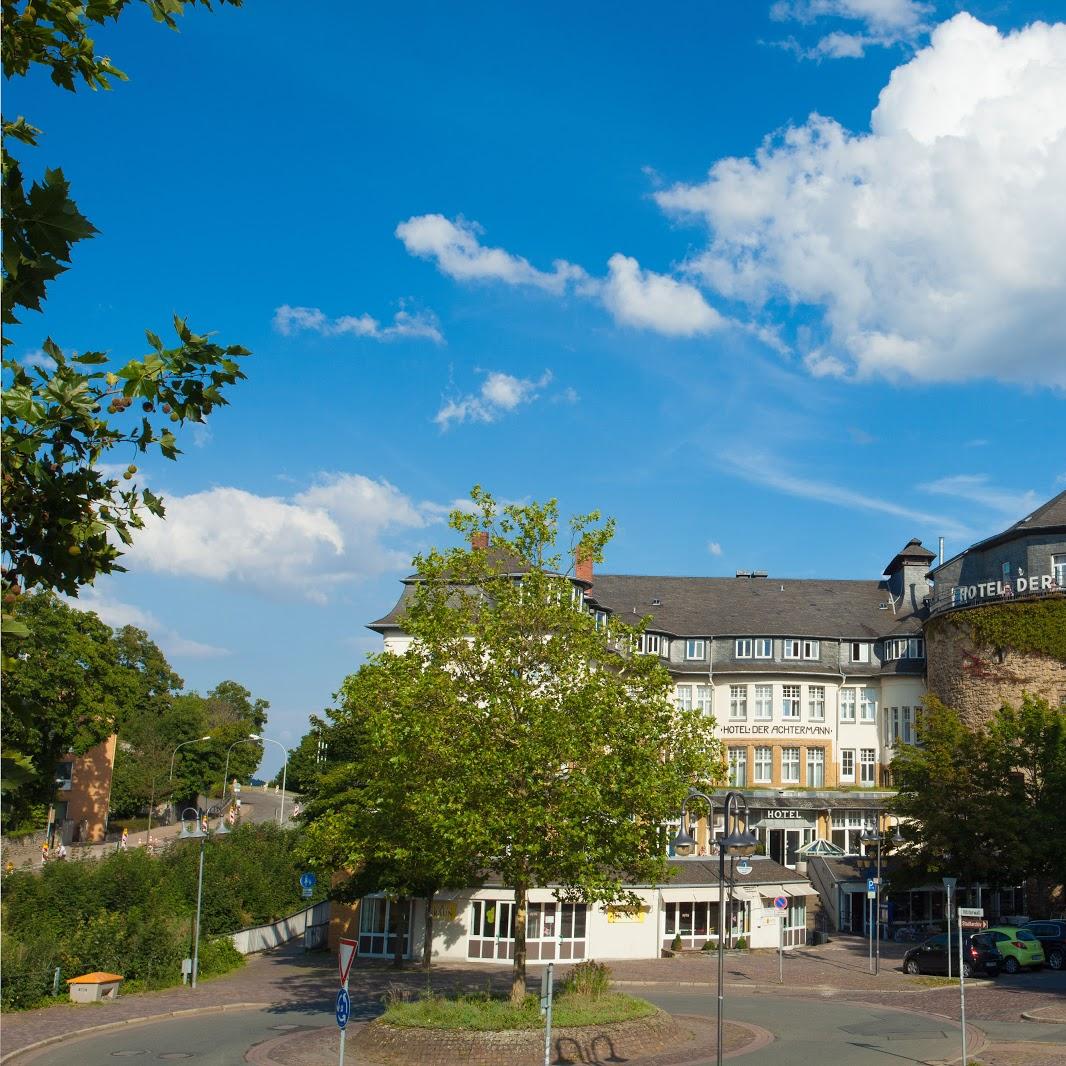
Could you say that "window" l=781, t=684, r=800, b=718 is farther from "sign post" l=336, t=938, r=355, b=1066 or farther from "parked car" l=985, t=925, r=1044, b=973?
"sign post" l=336, t=938, r=355, b=1066

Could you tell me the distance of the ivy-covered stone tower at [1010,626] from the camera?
170 ft

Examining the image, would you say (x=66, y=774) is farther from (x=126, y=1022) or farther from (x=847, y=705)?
(x=126, y=1022)

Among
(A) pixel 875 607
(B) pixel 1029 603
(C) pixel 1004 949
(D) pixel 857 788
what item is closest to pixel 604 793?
(C) pixel 1004 949

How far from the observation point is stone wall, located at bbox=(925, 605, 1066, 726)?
170 feet

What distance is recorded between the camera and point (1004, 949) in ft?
119

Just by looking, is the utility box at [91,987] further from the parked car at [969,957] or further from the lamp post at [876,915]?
the parked car at [969,957]

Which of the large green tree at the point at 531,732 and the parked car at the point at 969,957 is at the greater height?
the large green tree at the point at 531,732

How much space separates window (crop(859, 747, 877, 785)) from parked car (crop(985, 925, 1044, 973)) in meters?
24.8

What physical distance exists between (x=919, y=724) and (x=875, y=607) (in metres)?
19.2

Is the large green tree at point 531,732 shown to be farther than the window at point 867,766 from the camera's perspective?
No

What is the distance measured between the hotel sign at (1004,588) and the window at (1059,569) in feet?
0.87

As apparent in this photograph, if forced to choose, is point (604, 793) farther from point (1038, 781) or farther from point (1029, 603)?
point (1029, 603)

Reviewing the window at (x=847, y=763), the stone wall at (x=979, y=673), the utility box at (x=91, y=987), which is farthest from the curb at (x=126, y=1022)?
the window at (x=847, y=763)

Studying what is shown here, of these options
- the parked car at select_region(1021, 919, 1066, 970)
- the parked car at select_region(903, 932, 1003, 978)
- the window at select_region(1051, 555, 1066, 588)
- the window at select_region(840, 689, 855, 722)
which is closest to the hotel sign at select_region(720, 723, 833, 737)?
the window at select_region(840, 689, 855, 722)
